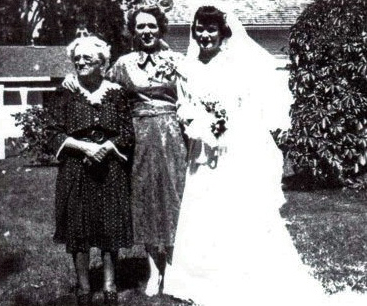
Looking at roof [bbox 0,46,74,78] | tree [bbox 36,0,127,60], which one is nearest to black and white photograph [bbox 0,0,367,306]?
roof [bbox 0,46,74,78]

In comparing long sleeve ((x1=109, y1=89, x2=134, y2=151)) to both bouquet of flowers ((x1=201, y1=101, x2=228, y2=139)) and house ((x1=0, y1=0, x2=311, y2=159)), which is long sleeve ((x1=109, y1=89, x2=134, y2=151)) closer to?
bouquet of flowers ((x1=201, y1=101, x2=228, y2=139))

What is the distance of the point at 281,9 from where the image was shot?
2600 cm

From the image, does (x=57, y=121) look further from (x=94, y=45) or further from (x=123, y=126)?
(x=94, y=45)

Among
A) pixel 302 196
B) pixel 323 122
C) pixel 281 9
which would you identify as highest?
pixel 281 9

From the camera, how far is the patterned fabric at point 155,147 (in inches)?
206

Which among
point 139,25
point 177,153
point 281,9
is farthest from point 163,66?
point 281,9

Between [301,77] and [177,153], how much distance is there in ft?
20.3

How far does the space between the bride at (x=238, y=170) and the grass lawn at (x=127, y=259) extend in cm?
62

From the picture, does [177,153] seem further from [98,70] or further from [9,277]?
[9,277]

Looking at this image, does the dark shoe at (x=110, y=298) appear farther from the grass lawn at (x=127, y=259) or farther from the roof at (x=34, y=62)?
the roof at (x=34, y=62)

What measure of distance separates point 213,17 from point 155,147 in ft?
3.60

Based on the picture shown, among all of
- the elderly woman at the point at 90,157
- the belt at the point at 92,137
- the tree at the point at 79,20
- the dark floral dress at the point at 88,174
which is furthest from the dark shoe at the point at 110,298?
the tree at the point at 79,20

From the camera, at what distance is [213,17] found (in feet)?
16.2

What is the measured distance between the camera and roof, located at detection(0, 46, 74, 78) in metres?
28.8
